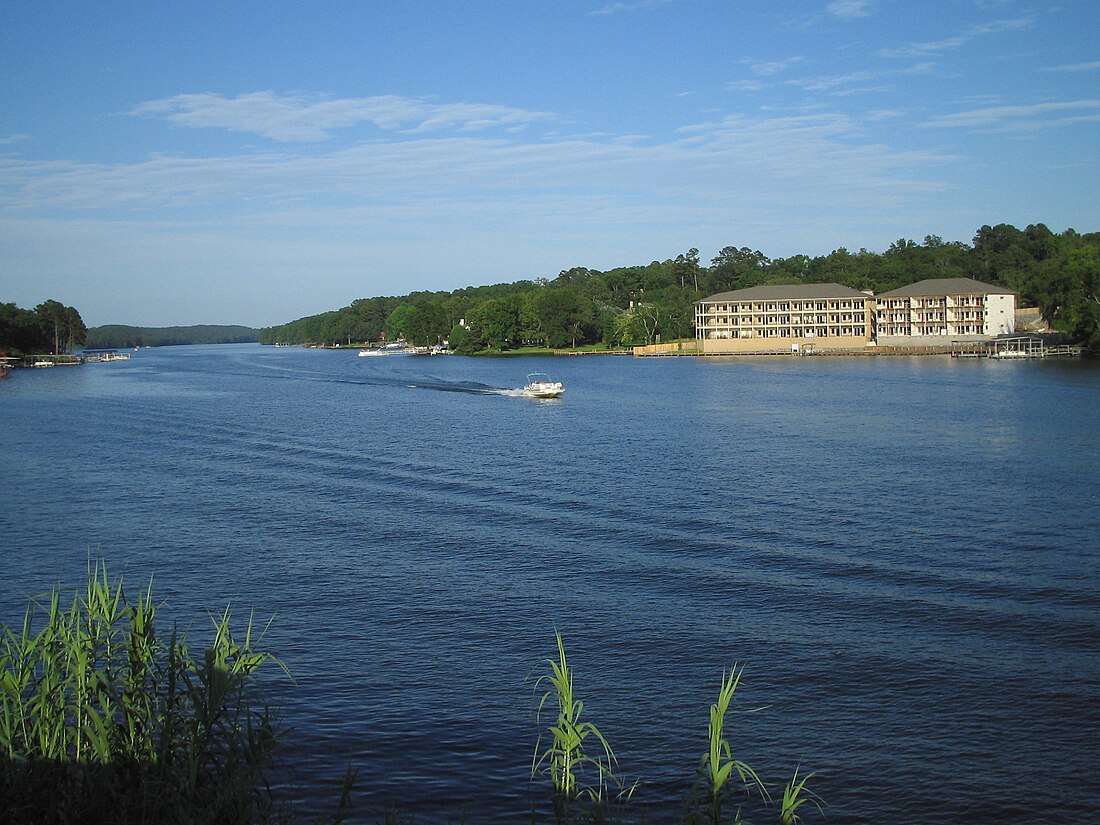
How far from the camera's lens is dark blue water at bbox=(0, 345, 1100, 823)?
1263 cm

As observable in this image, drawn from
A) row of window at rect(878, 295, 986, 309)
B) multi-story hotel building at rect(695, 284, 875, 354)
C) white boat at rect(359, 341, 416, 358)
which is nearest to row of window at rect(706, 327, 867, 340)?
multi-story hotel building at rect(695, 284, 875, 354)

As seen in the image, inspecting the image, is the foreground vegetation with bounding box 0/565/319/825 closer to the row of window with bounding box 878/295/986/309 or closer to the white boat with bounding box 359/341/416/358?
the row of window with bounding box 878/295/986/309

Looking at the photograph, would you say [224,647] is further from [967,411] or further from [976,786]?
[967,411]

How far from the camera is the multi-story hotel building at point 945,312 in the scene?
376 feet

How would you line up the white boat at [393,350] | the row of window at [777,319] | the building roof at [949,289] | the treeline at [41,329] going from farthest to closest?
the white boat at [393,350]
the treeline at [41,329]
the row of window at [777,319]
the building roof at [949,289]

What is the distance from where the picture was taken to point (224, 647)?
10414 millimetres

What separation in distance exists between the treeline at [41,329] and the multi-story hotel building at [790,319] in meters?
Answer: 96.5

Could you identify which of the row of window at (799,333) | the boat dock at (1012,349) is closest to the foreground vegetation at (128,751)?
the boat dock at (1012,349)

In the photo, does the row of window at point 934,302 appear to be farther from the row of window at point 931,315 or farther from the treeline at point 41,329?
the treeline at point 41,329

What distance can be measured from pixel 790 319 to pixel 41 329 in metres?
111

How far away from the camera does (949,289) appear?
117250 mm

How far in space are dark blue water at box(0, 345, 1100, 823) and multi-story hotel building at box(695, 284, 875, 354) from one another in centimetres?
8042

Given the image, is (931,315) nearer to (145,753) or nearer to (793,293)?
(793,293)

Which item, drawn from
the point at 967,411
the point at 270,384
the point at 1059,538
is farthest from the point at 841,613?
the point at 270,384
